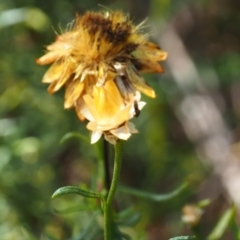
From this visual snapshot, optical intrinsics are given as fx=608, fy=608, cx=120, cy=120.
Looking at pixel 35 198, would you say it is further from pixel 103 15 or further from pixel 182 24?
pixel 182 24

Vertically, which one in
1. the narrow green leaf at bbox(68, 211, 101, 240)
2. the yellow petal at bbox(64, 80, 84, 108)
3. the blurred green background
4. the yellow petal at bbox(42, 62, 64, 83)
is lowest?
the narrow green leaf at bbox(68, 211, 101, 240)

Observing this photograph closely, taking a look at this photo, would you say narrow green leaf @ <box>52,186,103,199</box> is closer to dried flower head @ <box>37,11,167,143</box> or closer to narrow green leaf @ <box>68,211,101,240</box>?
dried flower head @ <box>37,11,167,143</box>

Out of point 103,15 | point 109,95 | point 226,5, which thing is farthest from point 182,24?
point 109,95

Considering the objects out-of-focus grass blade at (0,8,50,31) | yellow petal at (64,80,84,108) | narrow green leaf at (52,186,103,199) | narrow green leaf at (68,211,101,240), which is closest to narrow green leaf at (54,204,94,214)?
narrow green leaf at (68,211,101,240)

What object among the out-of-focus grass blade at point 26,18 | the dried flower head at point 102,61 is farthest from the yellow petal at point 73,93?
the out-of-focus grass blade at point 26,18

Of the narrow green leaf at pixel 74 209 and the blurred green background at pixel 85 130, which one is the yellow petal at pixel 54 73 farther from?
the blurred green background at pixel 85 130
